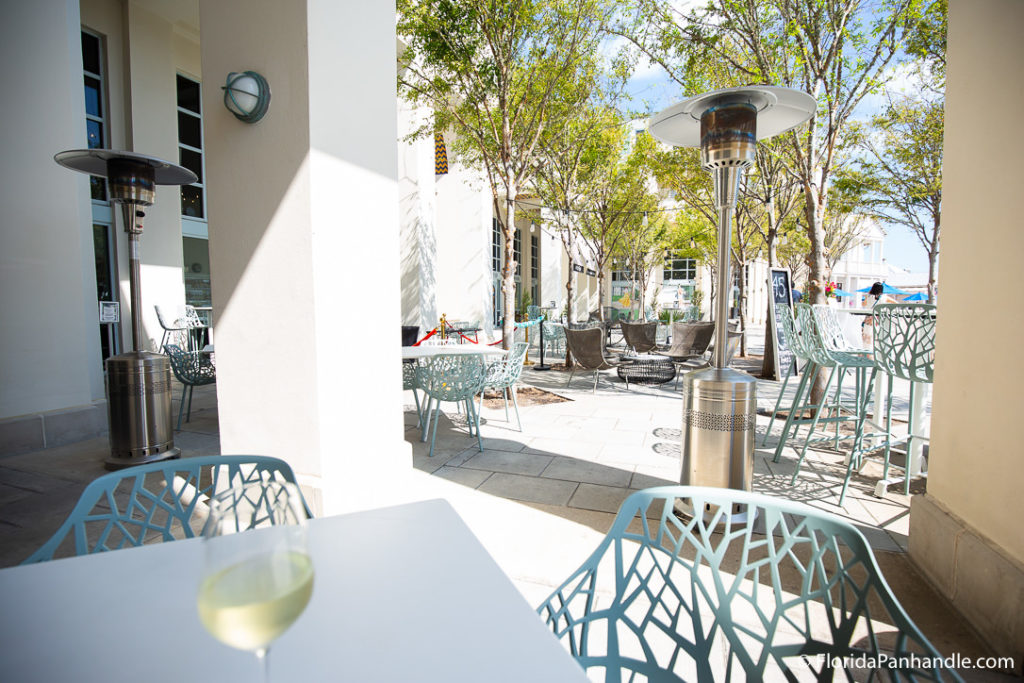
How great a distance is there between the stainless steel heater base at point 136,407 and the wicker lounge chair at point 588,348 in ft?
17.2

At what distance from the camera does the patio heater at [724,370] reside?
9.96 feet

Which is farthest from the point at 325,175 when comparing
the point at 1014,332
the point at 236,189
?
the point at 1014,332

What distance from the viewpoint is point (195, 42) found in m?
8.78

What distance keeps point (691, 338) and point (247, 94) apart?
27.2ft

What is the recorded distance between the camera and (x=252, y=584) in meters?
0.58

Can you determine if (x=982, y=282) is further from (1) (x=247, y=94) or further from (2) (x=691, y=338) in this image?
(2) (x=691, y=338)

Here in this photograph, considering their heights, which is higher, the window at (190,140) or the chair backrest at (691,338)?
the window at (190,140)

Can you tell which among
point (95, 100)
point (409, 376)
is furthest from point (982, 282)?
point (95, 100)

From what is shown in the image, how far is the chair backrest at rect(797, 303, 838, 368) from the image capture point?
13.2ft

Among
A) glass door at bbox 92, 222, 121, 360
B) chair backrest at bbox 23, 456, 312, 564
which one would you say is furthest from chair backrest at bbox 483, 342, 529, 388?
glass door at bbox 92, 222, 121, 360

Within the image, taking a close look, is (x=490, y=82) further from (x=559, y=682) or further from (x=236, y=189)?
(x=559, y=682)

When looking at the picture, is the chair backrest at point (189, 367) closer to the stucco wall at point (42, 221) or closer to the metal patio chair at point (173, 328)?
the stucco wall at point (42, 221)

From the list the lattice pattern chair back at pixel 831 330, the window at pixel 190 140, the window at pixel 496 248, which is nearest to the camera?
the lattice pattern chair back at pixel 831 330

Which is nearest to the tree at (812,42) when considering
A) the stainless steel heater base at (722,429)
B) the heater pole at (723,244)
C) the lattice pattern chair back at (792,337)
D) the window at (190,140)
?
the lattice pattern chair back at (792,337)
